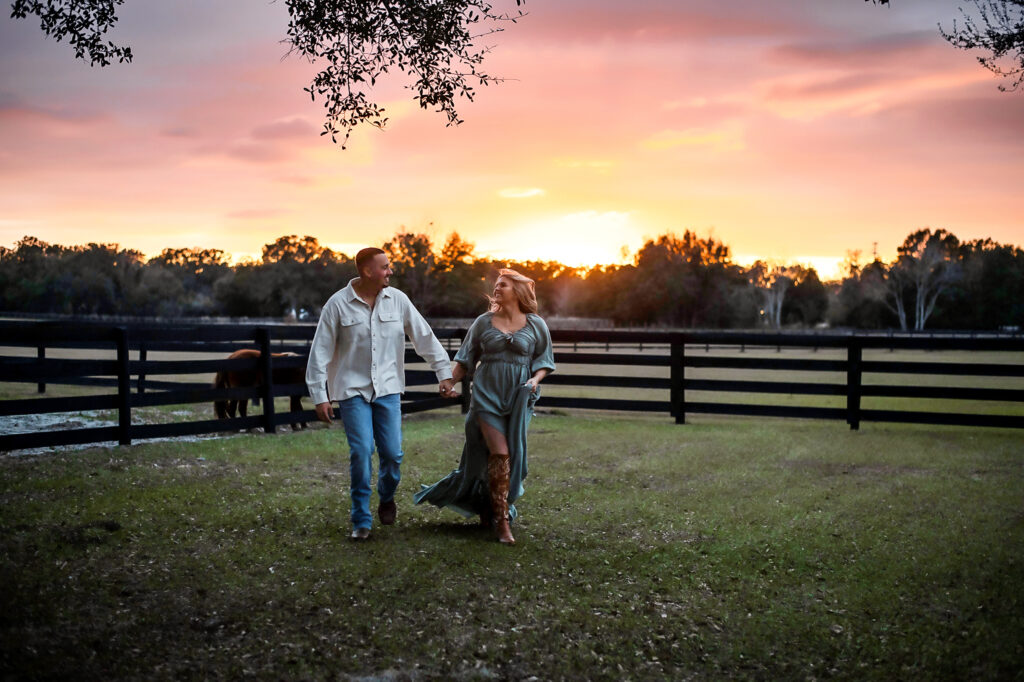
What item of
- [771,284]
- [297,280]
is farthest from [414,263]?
[771,284]

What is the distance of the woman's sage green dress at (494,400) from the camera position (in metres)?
5.23

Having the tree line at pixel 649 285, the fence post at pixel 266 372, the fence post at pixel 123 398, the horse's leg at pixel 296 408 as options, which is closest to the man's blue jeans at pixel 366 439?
the fence post at pixel 123 398

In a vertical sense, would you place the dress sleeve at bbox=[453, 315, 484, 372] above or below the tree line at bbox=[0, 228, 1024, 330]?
below

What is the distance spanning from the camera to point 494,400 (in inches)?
206

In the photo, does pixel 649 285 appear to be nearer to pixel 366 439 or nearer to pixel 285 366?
pixel 285 366

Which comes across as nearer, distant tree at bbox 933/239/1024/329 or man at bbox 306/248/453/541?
man at bbox 306/248/453/541

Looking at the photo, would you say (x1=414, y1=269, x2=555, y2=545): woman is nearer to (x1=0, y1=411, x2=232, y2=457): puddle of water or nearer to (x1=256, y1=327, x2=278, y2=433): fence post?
(x1=0, y1=411, x2=232, y2=457): puddle of water

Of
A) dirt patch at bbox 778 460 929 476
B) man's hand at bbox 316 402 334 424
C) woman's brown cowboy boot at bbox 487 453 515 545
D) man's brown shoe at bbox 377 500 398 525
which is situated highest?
man's hand at bbox 316 402 334 424

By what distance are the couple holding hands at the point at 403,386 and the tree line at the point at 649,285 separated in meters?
57.3

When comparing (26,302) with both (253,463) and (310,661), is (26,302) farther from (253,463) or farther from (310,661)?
(310,661)

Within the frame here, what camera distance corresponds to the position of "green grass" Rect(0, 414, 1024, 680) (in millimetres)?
3438

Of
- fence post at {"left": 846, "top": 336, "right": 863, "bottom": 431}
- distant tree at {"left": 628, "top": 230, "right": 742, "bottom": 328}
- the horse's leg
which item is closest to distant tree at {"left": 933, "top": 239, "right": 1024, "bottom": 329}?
distant tree at {"left": 628, "top": 230, "right": 742, "bottom": 328}

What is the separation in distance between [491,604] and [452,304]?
210 feet

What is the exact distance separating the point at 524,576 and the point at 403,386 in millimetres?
1529
